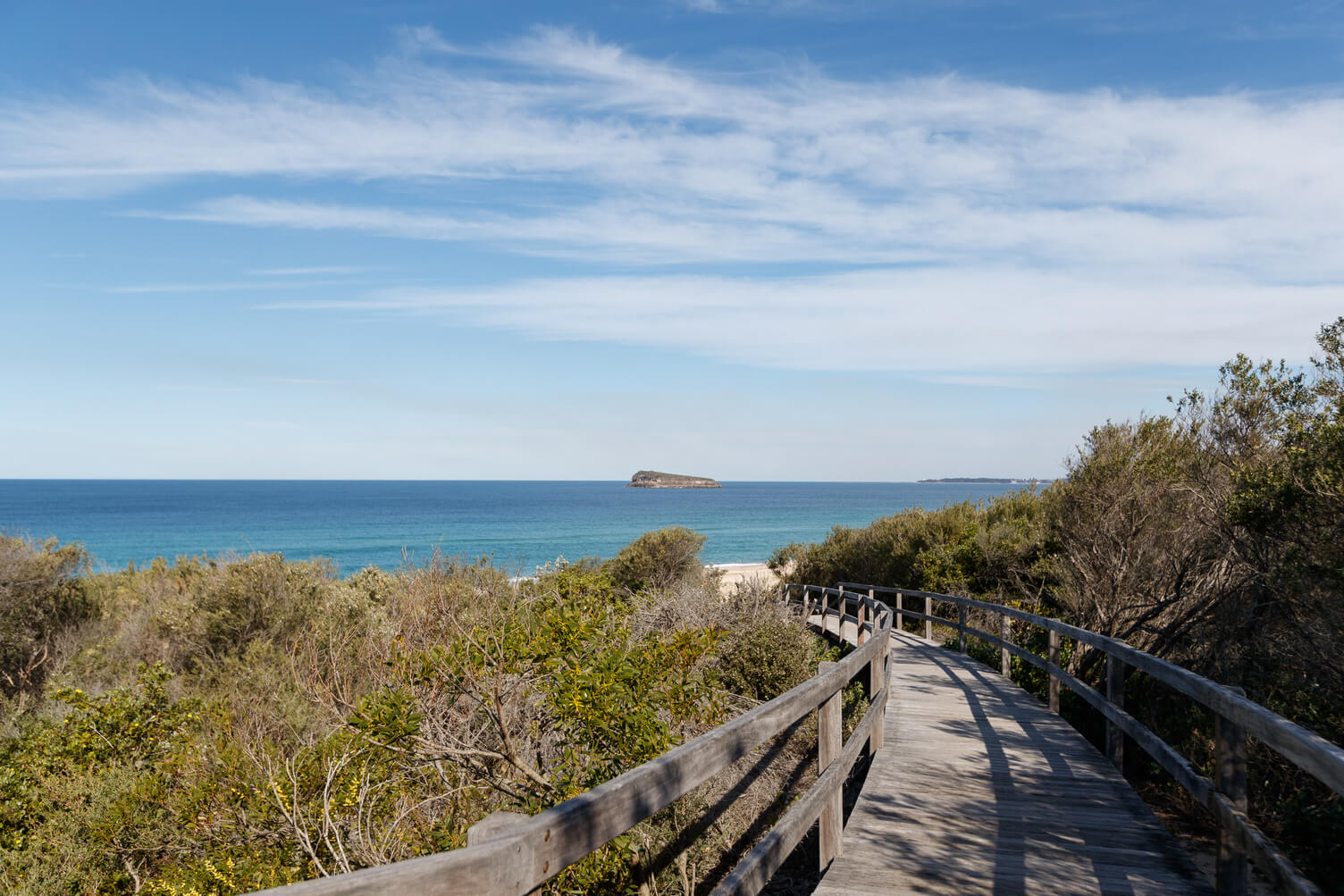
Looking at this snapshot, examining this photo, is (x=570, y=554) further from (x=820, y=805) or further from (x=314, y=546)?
(x=820, y=805)

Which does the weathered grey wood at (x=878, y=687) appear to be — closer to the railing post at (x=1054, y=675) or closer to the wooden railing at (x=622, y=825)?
the railing post at (x=1054, y=675)

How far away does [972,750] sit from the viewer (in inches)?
270

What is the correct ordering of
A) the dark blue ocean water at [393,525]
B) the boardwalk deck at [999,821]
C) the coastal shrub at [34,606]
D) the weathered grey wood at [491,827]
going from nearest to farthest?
the weathered grey wood at [491,827] → the boardwalk deck at [999,821] → the coastal shrub at [34,606] → the dark blue ocean water at [393,525]

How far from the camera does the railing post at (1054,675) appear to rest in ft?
26.7

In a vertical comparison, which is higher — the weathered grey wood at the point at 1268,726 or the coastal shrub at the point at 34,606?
the weathered grey wood at the point at 1268,726

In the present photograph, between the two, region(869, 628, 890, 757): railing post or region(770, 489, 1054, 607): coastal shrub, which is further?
region(770, 489, 1054, 607): coastal shrub

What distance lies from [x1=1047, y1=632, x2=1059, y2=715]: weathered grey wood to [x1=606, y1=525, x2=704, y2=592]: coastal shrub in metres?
15.7

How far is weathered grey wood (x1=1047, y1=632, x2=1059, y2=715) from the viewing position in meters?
8.15

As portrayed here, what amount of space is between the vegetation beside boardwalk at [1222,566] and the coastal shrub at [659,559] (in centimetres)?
913

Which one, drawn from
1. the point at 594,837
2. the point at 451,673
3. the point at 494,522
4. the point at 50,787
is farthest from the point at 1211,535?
the point at 494,522

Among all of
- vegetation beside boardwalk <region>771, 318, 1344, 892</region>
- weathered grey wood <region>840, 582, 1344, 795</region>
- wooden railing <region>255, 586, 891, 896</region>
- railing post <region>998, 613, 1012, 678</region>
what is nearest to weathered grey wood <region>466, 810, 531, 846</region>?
wooden railing <region>255, 586, 891, 896</region>

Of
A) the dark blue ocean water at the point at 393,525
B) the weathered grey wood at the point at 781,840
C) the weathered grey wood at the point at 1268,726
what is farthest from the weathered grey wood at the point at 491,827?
the dark blue ocean water at the point at 393,525

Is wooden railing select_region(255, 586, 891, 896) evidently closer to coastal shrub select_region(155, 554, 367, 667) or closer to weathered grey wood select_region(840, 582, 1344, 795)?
weathered grey wood select_region(840, 582, 1344, 795)

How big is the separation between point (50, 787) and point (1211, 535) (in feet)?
40.9
